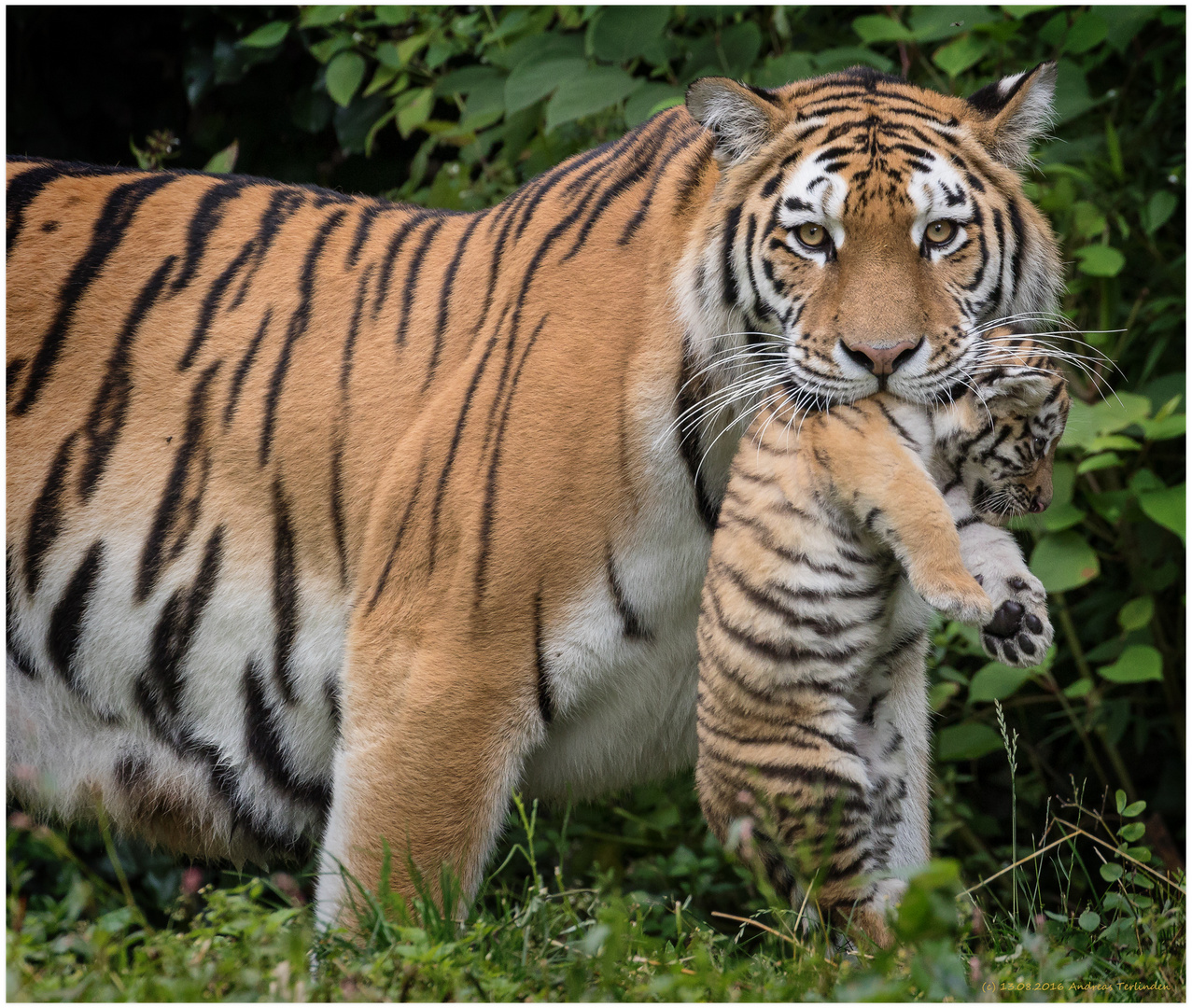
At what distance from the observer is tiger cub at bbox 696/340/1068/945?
1.92 m

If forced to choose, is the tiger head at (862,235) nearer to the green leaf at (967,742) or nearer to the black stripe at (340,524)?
the black stripe at (340,524)

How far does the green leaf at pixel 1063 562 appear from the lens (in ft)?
10.6

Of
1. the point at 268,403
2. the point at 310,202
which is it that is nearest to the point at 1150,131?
the point at 310,202

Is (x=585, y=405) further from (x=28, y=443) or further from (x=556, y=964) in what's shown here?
(x=28, y=443)

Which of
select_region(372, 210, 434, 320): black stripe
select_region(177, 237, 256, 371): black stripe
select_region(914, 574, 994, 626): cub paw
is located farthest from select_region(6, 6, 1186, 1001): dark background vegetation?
select_region(914, 574, 994, 626): cub paw

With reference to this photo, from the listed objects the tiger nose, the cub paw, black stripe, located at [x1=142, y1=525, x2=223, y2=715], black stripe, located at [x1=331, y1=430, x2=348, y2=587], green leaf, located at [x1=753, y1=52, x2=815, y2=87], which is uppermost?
green leaf, located at [x1=753, y1=52, x2=815, y2=87]

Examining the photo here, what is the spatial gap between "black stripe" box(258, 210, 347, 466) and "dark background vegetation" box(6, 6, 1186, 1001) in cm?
60

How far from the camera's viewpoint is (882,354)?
2.00 meters

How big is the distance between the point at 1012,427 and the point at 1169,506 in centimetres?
143

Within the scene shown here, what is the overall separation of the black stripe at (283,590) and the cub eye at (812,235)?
1.13 metres

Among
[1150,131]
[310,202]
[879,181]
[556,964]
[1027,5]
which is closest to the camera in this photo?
[556,964]

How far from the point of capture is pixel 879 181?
212 cm

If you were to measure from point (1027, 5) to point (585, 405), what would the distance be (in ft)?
5.33

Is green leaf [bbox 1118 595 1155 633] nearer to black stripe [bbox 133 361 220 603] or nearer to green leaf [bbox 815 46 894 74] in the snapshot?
green leaf [bbox 815 46 894 74]
